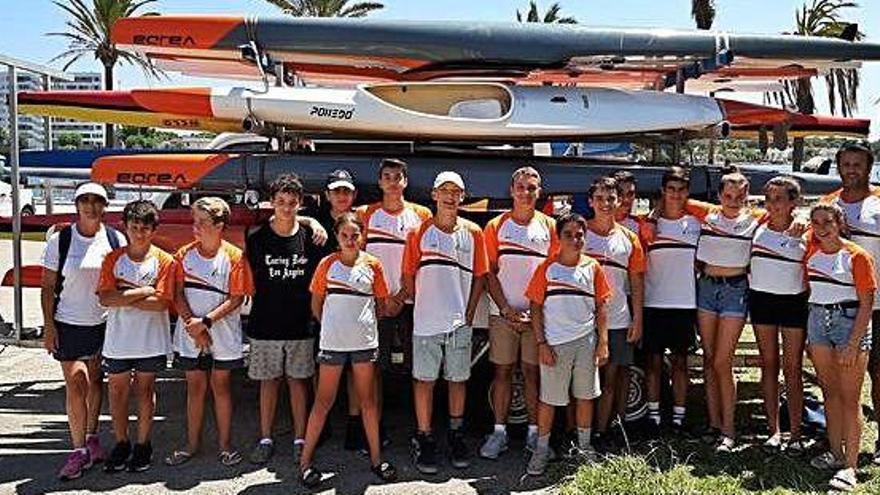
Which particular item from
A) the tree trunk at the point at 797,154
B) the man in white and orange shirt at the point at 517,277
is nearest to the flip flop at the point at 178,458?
the man in white and orange shirt at the point at 517,277

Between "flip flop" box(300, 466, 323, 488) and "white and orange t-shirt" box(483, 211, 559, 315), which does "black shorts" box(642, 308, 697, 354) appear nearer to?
"white and orange t-shirt" box(483, 211, 559, 315)

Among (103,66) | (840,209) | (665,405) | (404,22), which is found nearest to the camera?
(840,209)

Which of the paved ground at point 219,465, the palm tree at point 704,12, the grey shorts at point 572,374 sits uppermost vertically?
the palm tree at point 704,12

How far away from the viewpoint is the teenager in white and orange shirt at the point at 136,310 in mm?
4754

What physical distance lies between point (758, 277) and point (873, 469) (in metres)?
1.29

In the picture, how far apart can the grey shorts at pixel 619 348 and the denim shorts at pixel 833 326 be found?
3.47 ft

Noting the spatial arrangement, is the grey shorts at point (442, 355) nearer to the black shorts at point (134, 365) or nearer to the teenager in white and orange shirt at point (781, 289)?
the black shorts at point (134, 365)

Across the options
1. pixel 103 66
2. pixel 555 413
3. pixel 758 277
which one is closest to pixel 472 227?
pixel 555 413

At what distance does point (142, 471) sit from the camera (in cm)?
493

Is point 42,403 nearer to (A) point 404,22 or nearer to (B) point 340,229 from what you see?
(B) point 340,229

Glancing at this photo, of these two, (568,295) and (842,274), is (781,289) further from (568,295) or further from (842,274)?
(568,295)

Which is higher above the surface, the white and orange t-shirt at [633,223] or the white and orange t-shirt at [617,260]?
the white and orange t-shirt at [633,223]

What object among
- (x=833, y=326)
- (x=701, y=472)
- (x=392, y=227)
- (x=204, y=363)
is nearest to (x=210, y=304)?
(x=204, y=363)

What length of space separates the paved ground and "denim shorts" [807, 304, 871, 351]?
65.4 inches
